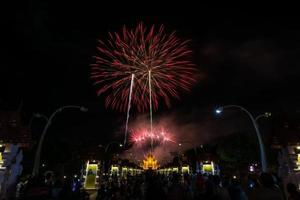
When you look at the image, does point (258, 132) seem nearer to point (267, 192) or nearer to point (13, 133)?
point (267, 192)

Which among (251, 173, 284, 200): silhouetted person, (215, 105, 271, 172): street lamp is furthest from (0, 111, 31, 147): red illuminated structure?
(251, 173, 284, 200): silhouetted person

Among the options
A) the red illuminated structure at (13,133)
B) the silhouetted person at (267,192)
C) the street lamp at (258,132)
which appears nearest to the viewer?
the silhouetted person at (267,192)

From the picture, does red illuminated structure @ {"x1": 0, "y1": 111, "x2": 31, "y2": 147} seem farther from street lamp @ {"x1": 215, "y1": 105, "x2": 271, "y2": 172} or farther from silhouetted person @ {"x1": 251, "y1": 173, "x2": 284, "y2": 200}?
silhouetted person @ {"x1": 251, "y1": 173, "x2": 284, "y2": 200}

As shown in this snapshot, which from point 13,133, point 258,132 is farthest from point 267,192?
point 13,133

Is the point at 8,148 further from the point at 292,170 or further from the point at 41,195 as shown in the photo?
the point at 292,170

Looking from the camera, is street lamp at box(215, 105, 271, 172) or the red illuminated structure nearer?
street lamp at box(215, 105, 271, 172)

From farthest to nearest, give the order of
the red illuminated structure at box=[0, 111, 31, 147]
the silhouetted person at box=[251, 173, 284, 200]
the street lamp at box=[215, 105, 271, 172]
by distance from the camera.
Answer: the red illuminated structure at box=[0, 111, 31, 147] → the street lamp at box=[215, 105, 271, 172] → the silhouetted person at box=[251, 173, 284, 200]

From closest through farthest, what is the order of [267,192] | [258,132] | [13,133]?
[267,192] → [258,132] → [13,133]

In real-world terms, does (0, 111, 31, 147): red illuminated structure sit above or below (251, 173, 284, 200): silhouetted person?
above

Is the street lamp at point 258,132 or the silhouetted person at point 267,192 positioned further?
the street lamp at point 258,132

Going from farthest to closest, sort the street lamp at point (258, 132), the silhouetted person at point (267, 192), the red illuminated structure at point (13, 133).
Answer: the red illuminated structure at point (13, 133)
the street lamp at point (258, 132)
the silhouetted person at point (267, 192)

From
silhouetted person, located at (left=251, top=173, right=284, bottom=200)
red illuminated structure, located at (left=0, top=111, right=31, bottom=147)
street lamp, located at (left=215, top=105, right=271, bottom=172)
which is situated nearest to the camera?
silhouetted person, located at (left=251, top=173, right=284, bottom=200)

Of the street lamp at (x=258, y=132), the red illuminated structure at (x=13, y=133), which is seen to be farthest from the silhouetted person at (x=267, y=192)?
the red illuminated structure at (x=13, y=133)

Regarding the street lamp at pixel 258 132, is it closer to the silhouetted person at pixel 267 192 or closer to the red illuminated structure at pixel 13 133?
the silhouetted person at pixel 267 192
